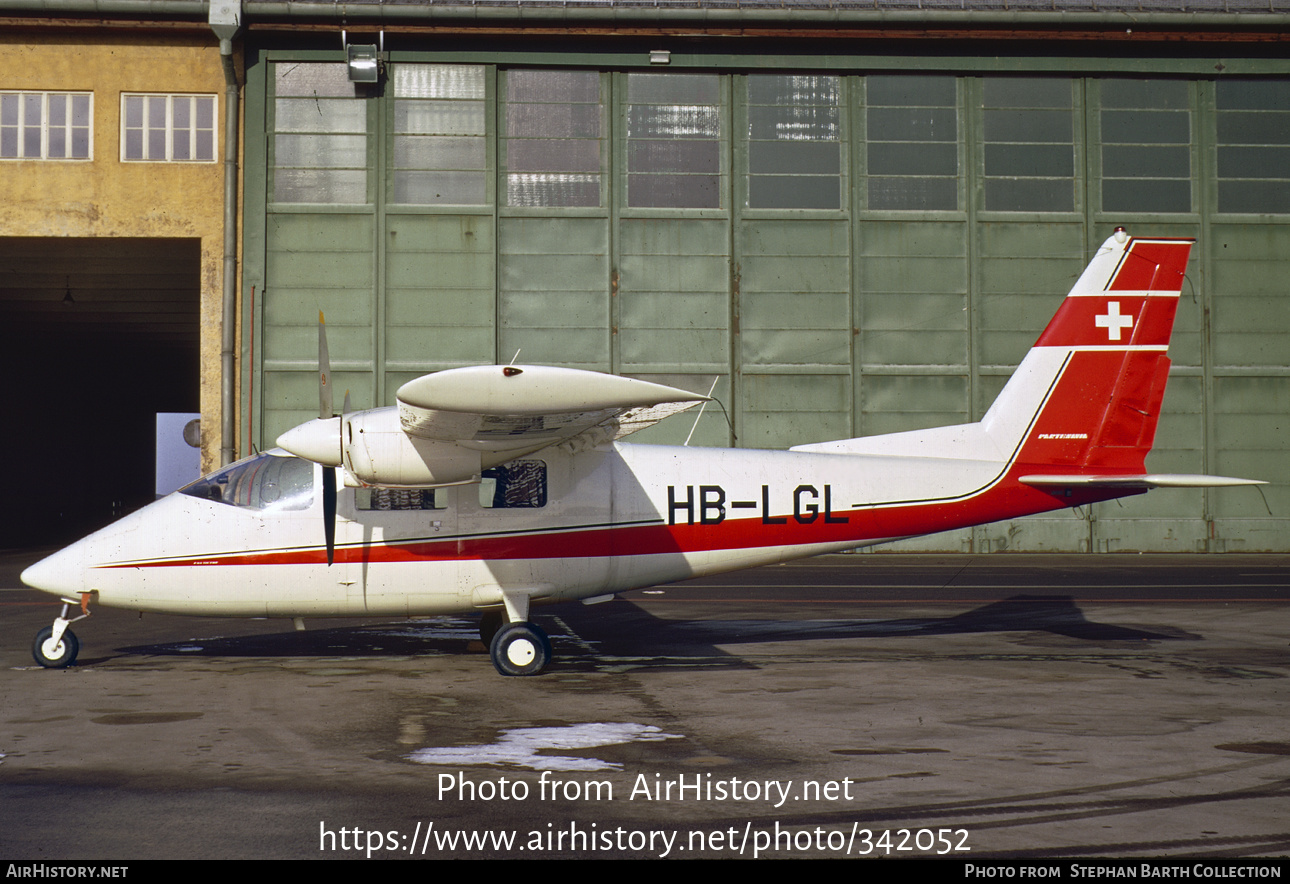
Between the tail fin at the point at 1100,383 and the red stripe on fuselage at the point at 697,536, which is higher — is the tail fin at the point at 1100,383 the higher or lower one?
the higher one

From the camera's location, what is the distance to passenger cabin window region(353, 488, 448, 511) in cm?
1167

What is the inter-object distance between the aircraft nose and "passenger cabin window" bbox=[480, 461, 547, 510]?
425 cm

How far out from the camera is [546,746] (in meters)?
8.14

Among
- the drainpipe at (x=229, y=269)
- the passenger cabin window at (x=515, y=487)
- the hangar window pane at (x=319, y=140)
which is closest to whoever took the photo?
the passenger cabin window at (x=515, y=487)

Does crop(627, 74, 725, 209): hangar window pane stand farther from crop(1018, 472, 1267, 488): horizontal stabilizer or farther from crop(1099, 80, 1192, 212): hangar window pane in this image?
crop(1018, 472, 1267, 488): horizontal stabilizer

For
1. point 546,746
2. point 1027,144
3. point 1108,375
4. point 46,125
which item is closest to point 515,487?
point 546,746

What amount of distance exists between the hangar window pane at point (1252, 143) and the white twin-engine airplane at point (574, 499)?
18.5 metres

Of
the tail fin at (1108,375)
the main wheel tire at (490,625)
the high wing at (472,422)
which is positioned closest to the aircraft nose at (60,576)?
the high wing at (472,422)

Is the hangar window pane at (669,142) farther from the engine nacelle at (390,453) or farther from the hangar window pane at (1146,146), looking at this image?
the engine nacelle at (390,453)

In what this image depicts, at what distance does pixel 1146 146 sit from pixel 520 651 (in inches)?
946

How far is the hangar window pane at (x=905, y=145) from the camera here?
2767 cm

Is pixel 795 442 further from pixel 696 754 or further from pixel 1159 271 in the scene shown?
pixel 696 754

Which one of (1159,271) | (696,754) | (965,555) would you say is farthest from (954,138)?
(696,754)

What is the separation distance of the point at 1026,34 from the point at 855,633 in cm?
1960
